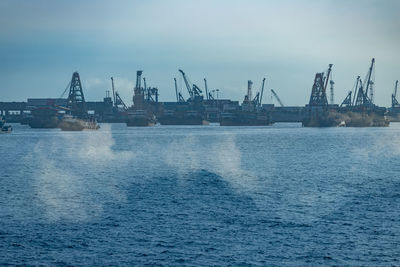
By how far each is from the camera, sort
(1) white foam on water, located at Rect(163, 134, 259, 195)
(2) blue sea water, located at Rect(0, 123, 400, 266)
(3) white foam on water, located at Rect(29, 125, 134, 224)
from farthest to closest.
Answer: (1) white foam on water, located at Rect(163, 134, 259, 195), (3) white foam on water, located at Rect(29, 125, 134, 224), (2) blue sea water, located at Rect(0, 123, 400, 266)

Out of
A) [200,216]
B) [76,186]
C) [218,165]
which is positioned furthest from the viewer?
[218,165]

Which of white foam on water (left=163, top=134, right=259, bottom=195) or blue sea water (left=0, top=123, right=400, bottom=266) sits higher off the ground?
blue sea water (left=0, top=123, right=400, bottom=266)

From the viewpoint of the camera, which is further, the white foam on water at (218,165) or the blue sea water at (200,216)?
the white foam on water at (218,165)

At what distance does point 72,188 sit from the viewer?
80000 millimetres

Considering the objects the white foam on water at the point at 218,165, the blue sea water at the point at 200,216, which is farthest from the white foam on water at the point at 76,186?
the white foam on water at the point at 218,165

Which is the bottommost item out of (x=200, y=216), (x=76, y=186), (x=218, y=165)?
(x=218, y=165)

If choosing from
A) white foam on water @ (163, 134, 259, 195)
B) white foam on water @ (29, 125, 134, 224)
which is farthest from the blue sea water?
white foam on water @ (163, 134, 259, 195)

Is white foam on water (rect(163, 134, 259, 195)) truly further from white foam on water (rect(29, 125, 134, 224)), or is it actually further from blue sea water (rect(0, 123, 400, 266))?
white foam on water (rect(29, 125, 134, 224))

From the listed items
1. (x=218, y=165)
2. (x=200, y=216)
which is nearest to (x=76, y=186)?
(x=200, y=216)

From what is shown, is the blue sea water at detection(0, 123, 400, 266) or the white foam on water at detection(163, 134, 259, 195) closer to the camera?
the blue sea water at detection(0, 123, 400, 266)

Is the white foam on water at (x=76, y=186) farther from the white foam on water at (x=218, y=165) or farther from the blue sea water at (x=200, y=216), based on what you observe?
the white foam on water at (x=218, y=165)

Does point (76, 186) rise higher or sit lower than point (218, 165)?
higher

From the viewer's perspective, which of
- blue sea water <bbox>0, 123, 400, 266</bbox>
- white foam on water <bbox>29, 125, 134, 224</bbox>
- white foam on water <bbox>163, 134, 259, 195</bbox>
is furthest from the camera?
white foam on water <bbox>163, 134, 259, 195</bbox>

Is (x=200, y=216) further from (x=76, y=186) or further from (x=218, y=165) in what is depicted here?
(x=218, y=165)
